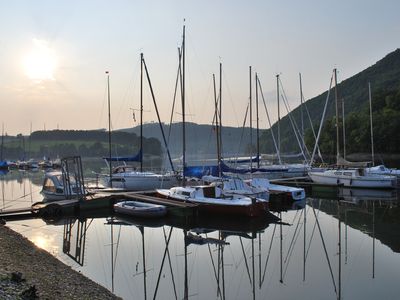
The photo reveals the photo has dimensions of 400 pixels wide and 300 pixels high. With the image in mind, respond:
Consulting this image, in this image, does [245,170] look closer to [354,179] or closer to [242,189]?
[354,179]

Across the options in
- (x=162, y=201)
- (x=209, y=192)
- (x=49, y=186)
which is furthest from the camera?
(x=49, y=186)

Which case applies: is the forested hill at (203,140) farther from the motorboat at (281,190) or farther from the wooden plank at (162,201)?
the wooden plank at (162,201)

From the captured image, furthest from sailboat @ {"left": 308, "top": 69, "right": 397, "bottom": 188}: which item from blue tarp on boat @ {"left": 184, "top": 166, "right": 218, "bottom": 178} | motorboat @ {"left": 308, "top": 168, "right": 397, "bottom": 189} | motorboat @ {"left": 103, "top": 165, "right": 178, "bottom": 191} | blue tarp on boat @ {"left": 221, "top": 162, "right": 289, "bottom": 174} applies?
motorboat @ {"left": 103, "top": 165, "right": 178, "bottom": 191}

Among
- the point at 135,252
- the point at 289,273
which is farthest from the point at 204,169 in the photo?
the point at 289,273

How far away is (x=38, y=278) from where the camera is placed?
15094 mm

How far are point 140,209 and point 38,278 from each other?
1593 cm

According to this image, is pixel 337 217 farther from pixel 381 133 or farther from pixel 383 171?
pixel 381 133

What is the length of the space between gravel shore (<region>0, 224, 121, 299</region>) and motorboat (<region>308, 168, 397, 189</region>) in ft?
119

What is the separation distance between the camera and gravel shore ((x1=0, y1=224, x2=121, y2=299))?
41.7ft

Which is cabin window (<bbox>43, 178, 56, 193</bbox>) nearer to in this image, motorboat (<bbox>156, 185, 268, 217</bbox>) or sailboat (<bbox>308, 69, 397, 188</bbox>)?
motorboat (<bbox>156, 185, 268, 217</bbox>)

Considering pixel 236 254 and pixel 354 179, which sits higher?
pixel 354 179

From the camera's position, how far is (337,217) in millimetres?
31906

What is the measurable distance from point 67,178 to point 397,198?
96.1 ft

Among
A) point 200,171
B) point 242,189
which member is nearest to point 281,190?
point 242,189
